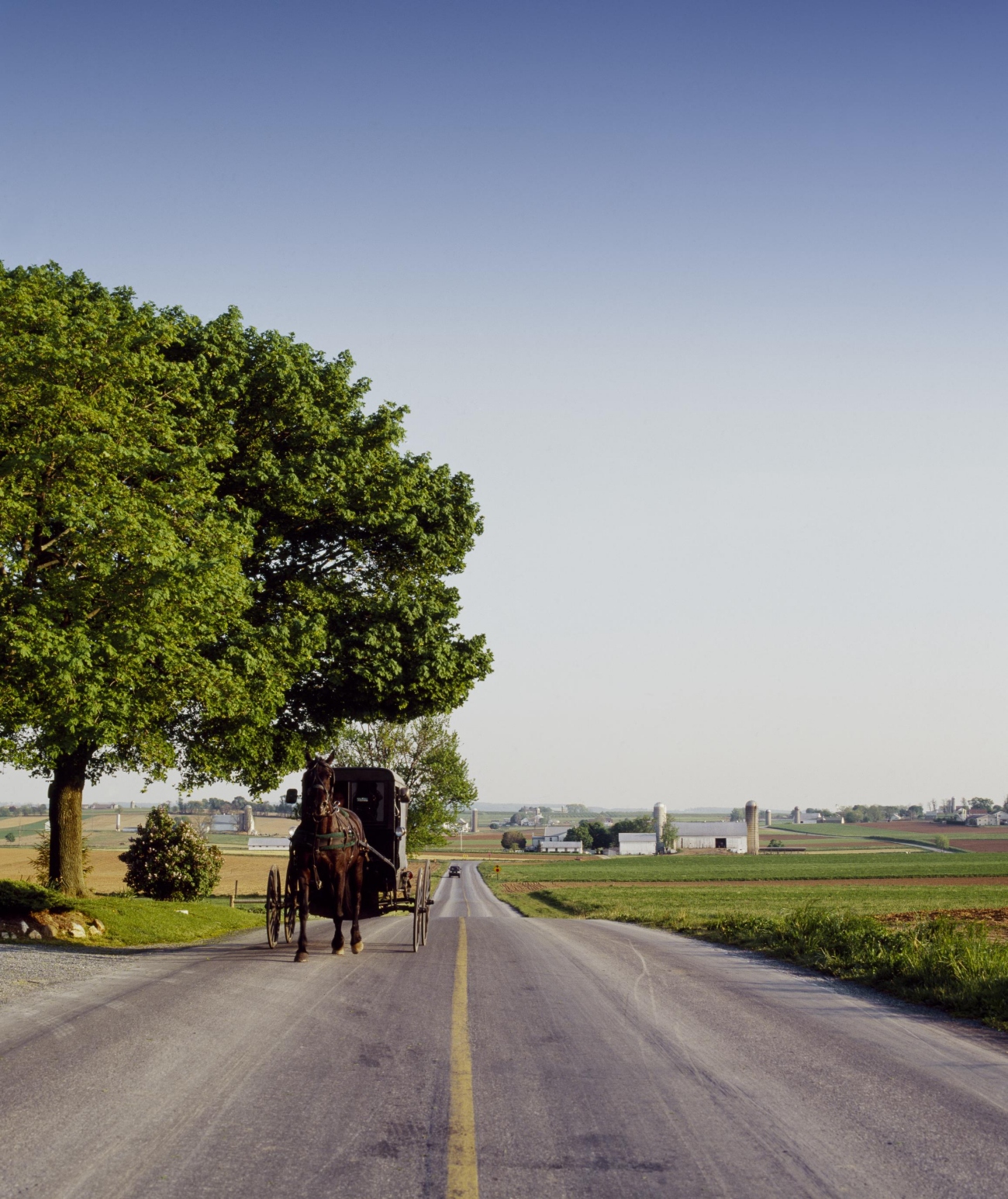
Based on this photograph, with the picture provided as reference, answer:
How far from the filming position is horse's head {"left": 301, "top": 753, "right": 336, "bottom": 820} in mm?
14203

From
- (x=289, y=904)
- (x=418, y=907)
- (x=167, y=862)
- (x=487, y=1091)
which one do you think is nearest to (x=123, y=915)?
(x=167, y=862)

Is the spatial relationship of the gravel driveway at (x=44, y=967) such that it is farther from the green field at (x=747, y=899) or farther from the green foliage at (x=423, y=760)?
the green foliage at (x=423, y=760)

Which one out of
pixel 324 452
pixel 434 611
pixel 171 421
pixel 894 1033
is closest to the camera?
pixel 894 1033

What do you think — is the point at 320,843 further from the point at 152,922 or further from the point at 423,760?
the point at 423,760

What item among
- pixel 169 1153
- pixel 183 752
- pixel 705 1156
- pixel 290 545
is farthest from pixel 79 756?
pixel 705 1156

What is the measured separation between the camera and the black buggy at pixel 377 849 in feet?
55.8

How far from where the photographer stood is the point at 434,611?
24.8 m

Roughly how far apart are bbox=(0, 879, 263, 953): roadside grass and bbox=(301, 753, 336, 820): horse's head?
7.49m

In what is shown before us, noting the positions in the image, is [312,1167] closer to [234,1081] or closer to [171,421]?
[234,1081]

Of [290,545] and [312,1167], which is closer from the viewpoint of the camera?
[312,1167]

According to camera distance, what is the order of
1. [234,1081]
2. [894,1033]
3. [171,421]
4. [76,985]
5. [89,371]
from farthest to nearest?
[171,421] → [89,371] → [76,985] → [894,1033] → [234,1081]

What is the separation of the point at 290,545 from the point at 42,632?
364 inches

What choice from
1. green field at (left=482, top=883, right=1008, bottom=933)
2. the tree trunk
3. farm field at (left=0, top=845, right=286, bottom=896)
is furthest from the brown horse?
farm field at (left=0, top=845, right=286, bottom=896)

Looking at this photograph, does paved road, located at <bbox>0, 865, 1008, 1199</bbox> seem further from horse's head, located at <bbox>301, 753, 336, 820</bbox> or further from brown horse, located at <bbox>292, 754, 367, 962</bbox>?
horse's head, located at <bbox>301, 753, 336, 820</bbox>
